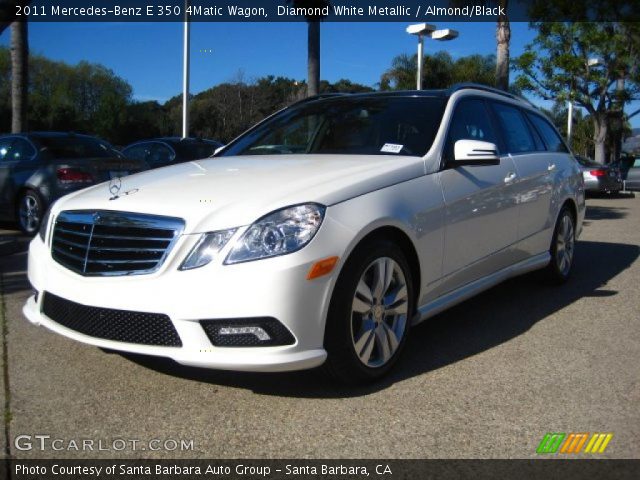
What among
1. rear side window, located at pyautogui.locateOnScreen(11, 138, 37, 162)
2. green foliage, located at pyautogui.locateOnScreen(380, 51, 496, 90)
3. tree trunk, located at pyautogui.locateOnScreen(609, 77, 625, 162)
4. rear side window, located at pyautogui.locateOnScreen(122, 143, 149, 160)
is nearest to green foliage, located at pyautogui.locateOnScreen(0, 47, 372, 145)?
green foliage, located at pyautogui.locateOnScreen(380, 51, 496, 90)

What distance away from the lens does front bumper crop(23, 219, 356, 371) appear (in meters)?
2.90

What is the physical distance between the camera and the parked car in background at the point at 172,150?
10.8 meters

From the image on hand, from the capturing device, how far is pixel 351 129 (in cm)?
449

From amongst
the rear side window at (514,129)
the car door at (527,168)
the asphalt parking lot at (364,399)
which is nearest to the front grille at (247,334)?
the asphalt parking lot at (364,399)

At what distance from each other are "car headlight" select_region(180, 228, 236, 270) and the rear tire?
3.68m

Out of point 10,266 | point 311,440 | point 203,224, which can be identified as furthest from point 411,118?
point 10,266

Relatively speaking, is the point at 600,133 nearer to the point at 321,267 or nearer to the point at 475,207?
the point at 475,207

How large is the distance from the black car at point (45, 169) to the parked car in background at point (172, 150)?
1495 millimetres

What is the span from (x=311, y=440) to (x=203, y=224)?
1087mm

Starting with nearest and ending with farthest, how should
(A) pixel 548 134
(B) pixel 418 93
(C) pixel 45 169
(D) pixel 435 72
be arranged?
1. (B) pixel 418 93
2. (A) pixel 548 134
3. (C) pixel 45 169
4. (D) pixel 435 72

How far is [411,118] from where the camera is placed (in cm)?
432

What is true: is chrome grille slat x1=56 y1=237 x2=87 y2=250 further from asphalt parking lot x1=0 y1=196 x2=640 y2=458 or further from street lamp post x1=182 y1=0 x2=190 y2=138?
street lamp post x1=182 y1=0 x2=190 y2=138

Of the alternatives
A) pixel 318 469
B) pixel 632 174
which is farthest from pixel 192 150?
pixel 632 174

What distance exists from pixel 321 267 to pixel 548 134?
3.88 metres
